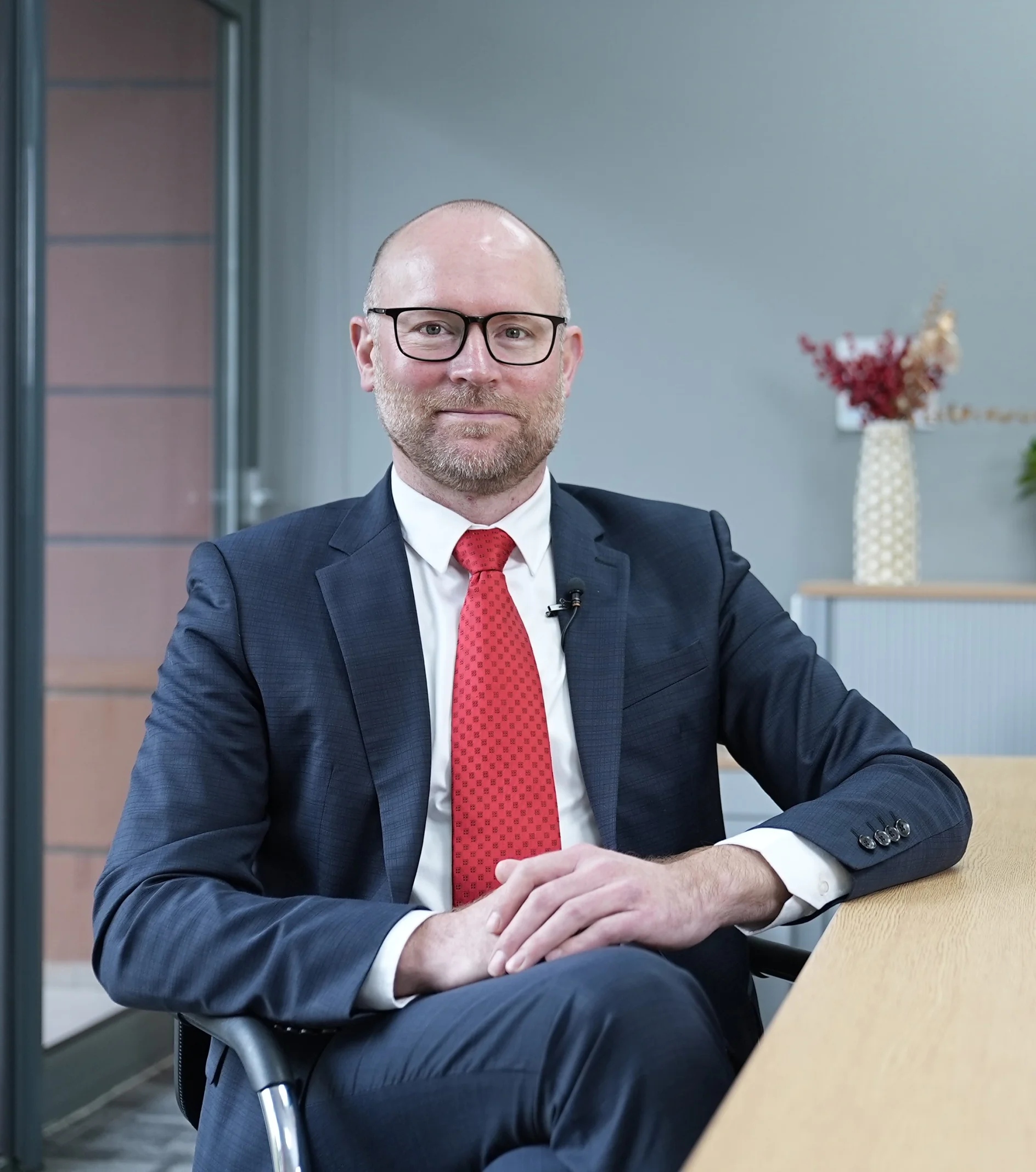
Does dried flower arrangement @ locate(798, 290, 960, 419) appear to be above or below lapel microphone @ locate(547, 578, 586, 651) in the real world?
above

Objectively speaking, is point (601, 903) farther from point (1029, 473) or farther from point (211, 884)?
point (1029, 473)

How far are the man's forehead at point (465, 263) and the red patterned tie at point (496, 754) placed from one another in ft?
1.23

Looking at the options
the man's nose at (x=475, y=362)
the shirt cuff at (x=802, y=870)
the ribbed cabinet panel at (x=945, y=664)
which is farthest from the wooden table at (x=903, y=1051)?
the ribbed cabinet panel at (x=945, y=664)

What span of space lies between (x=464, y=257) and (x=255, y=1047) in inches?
Result: 37.4

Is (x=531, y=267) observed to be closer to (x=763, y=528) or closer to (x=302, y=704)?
(x=302, y=704)

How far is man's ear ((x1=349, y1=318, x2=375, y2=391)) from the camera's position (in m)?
1.80

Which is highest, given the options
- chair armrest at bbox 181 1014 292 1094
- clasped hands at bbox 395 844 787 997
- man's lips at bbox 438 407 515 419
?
man's lips at bbox 438 407 515 419

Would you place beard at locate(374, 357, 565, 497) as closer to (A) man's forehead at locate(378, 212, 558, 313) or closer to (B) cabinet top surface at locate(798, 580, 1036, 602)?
(A) man's forehead at locate(378, 212, 558, 313)

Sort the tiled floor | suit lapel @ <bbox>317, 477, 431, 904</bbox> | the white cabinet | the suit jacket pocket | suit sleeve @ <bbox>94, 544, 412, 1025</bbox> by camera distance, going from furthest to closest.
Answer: the white cabinet, the tiled floor, the suit jacket pocket, suit lapel @ <bbox>317, 477, 431, 904</bbox>, suit sleeve @ <bbox>94, 544, 412, 1025</bbox>

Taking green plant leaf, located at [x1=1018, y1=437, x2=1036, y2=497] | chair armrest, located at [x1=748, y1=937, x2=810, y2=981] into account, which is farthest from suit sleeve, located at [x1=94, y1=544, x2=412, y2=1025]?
green plant leaf, located at [x1=1018, y1=437, x2=1036, y2=497]

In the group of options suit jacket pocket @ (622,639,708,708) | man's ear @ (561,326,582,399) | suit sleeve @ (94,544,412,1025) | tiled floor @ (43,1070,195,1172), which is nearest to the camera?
suit sleeve @ (94,544,412,1025)

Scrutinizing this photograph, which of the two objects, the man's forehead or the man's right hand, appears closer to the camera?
the man's right hand

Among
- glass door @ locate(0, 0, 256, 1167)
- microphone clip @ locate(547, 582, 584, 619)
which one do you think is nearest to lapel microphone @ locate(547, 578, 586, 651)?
microphone clip @ locate(547, 582, 584, 619)

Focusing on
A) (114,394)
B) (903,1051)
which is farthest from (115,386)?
(903,1051)
